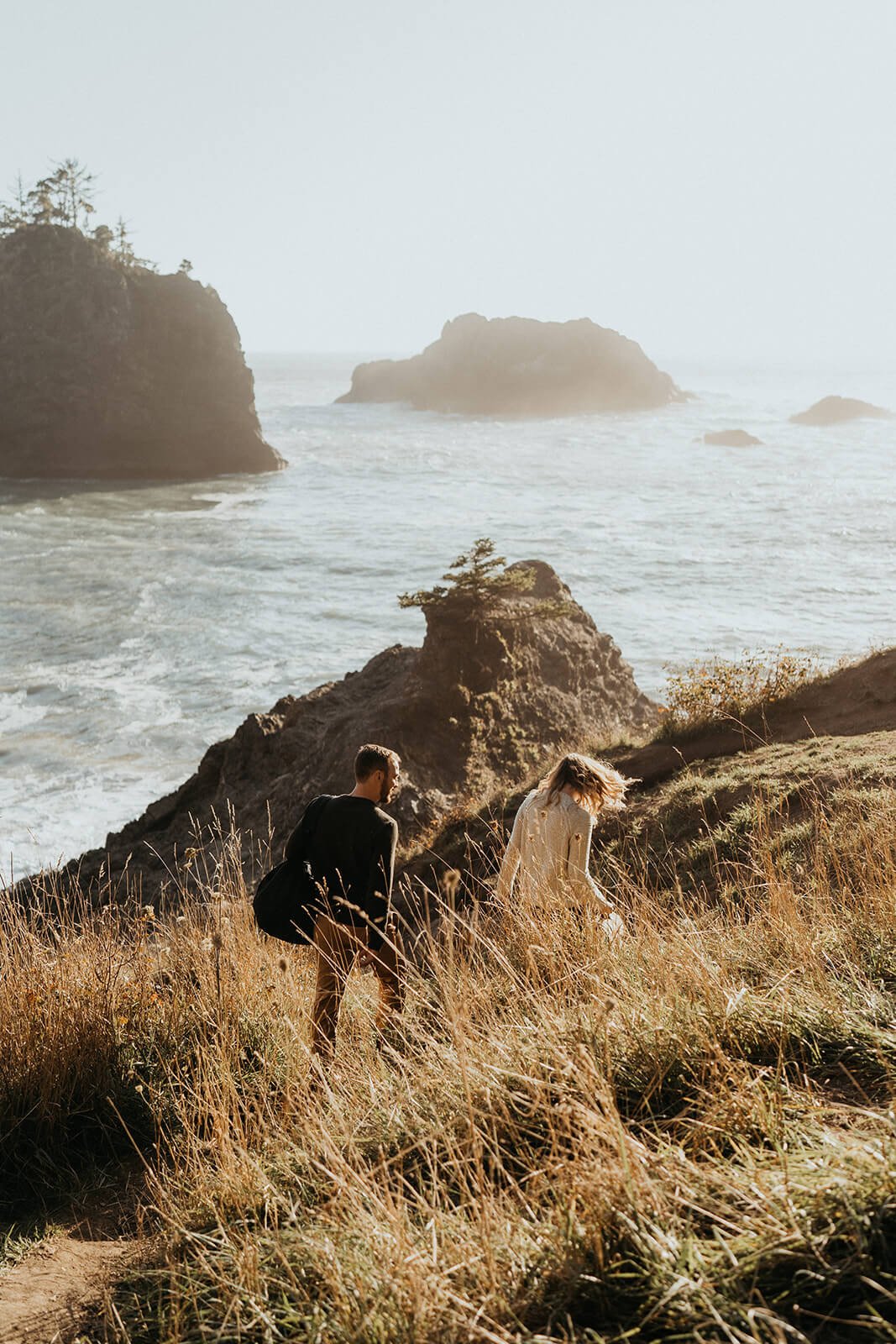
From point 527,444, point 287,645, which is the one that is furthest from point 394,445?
point 287,645

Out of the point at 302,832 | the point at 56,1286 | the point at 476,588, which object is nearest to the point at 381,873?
the point at 302,832

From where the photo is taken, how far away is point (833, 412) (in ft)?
336

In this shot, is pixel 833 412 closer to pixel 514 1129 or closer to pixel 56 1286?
pixel 514 1129

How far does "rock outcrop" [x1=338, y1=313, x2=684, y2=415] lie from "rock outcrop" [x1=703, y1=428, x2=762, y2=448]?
31932mm

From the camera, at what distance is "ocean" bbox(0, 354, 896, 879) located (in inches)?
743

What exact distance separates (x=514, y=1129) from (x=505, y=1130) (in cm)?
7

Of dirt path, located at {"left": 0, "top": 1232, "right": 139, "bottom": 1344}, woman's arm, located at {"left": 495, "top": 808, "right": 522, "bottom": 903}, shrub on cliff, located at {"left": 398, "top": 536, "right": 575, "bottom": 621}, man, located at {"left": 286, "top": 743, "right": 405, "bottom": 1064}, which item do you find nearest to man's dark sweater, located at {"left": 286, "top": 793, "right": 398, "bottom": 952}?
man, located at {"left": 286, "top": 743, "right": 405, "bottom": 1064}

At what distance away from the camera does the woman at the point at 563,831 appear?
5375 millimetres

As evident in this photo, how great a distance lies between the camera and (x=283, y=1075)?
4.11 m

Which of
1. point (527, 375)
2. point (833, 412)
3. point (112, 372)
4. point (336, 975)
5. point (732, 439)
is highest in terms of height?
point (527, 375)

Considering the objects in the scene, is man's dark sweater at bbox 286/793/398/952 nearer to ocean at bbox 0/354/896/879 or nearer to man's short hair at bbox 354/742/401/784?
man's short hair at bbox 354/742/401/784

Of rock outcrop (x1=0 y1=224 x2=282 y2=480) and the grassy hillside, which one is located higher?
rock outcrop (x1=0 y1=224 x2=282 y2=480)

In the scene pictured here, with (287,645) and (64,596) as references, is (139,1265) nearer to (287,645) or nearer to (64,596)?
(287,645)

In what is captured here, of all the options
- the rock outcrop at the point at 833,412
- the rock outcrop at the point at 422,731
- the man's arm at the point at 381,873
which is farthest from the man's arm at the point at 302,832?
the rock outcrop at the point at 833,412
